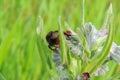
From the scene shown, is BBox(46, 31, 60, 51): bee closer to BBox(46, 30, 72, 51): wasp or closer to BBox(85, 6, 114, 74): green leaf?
BBox(46, 30, 72, 51): wasp

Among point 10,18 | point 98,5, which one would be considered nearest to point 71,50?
point 10,18

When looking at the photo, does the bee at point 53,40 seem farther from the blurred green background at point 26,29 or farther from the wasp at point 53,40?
the blurred green background at point 26,29

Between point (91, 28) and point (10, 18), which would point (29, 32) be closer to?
point (10, 18)

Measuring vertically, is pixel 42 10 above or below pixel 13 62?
above

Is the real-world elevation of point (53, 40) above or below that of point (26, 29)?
above

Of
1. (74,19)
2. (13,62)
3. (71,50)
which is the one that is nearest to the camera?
(71,50)

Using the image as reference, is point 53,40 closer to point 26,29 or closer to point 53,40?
point 53,40

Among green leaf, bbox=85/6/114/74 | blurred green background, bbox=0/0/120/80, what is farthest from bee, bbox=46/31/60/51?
blurred green background, bbox=0/0/120/80

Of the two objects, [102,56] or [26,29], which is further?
[26,29]

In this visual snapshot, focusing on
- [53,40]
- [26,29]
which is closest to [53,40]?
[53,40]
